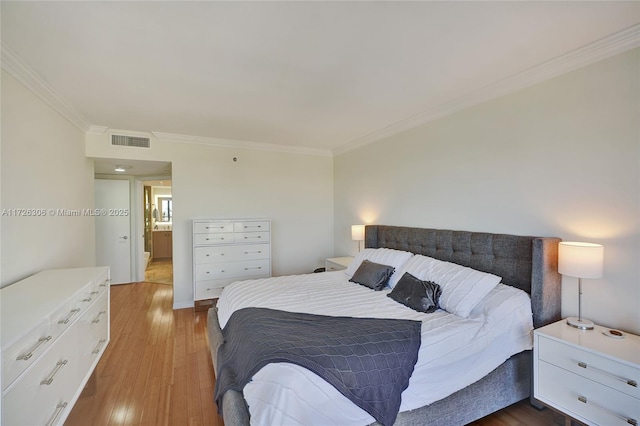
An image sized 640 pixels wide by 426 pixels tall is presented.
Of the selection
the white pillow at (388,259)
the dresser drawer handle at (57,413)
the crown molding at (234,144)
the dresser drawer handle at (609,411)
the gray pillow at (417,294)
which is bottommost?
the dresser drawer handle at (57,413)

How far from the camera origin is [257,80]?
2.36 meters

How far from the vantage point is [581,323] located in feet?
6.13

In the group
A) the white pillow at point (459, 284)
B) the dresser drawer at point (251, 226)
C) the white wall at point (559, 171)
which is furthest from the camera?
the dresser drawer at point (251, 226)

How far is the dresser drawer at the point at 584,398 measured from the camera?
58.4 inches

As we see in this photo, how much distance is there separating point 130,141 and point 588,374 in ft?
16.9

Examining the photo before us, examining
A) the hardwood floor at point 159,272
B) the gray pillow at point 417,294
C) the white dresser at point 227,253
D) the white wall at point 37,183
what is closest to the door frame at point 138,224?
the hardwood floor at point 159,272

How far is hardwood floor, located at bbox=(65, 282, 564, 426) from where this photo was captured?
6.36 feet

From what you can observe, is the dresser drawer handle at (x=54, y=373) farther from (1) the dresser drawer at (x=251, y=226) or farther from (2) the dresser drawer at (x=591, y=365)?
(2) the dresser drawer at (x=591, y=365)

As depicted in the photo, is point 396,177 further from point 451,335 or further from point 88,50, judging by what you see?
point 88,50

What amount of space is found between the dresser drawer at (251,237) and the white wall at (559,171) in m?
2.23

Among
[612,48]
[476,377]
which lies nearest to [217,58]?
[612,48]

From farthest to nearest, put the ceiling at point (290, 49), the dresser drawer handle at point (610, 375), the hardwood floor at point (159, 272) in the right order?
the hardwood floor at point (159, 272)
the ceiling at point (290, 49)
the dresser drawer handle at point (610, 375)

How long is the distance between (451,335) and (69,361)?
2447 millimetres

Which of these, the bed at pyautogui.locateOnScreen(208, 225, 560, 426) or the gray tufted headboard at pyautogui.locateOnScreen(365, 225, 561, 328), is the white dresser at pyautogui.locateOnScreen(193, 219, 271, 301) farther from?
the gray tufted headboard at pyautogui.locateOnScreen(365, 225, 561, 328)
